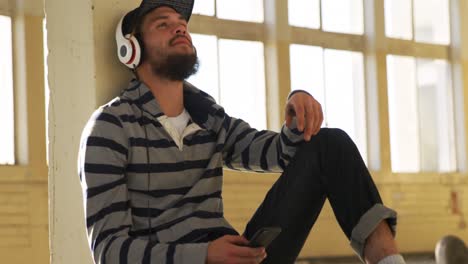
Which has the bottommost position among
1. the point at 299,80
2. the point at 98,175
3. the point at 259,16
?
the point at 98,175

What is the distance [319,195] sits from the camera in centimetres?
223

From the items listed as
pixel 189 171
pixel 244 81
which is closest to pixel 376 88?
pixel 244 81

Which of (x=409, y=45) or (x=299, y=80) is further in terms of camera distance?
(x=409, y=45)

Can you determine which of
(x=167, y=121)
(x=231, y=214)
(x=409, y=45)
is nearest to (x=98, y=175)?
(x=167, y=121)

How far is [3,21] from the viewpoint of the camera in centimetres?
619

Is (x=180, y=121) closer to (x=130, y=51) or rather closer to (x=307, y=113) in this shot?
(x=130, y=51)

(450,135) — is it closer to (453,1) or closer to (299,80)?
(453,1)

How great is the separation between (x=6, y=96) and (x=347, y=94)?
10.7ft

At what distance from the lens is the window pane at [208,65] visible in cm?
719

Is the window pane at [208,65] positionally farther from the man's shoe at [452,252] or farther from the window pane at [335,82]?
the man's shoe at [452,252]

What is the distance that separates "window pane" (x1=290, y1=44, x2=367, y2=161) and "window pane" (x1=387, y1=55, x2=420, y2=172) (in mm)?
396

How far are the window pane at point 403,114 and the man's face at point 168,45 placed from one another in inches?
245

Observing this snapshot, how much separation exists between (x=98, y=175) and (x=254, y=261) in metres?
0.41

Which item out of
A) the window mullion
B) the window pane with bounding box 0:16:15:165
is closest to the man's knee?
the window pane with bounding box 0:16:15:165
